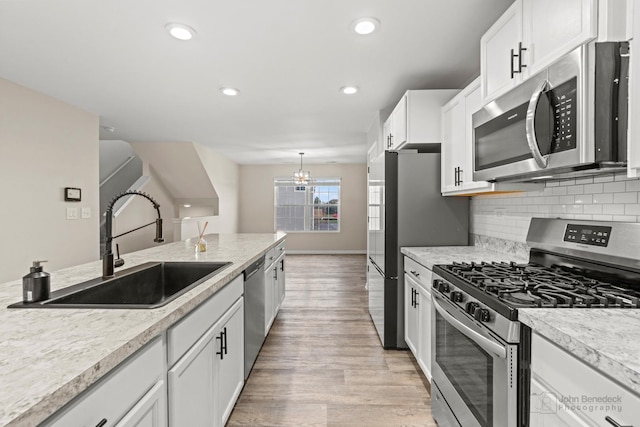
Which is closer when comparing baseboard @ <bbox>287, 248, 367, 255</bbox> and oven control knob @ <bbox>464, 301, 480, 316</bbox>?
oven control knob @ <bbox>464, 301, 480, 316</bbox>

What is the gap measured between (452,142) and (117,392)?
2.52 m

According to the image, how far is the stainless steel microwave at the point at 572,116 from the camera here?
1143mm

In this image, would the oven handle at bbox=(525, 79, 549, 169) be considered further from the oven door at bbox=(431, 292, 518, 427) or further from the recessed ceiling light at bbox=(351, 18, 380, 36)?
the recessed ceiling light at bbox=(351, 18, 380, 36)

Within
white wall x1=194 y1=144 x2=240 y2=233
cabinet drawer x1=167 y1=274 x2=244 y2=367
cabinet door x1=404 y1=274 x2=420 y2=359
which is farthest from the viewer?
white wall x1=194 y1=144 x2=240 y2=233

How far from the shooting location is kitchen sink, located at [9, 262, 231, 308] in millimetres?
1241

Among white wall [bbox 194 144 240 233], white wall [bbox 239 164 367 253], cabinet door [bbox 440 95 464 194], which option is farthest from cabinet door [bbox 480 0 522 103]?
white wall [bbox 239 164 367 253]

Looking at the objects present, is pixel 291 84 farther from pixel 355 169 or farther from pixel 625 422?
pixel 355 169

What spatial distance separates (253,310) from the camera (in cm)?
237

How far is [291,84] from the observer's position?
315 cm

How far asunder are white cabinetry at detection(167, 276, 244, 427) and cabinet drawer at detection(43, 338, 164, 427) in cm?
11

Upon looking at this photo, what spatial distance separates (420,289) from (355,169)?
6.92 m

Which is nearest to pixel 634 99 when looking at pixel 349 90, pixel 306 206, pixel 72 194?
pixel 349 90

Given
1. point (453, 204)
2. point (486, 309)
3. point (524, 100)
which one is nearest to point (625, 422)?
point (486, 309)

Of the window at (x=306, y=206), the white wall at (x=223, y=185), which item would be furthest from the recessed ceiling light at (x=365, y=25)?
the window at (x=306, y=206)
